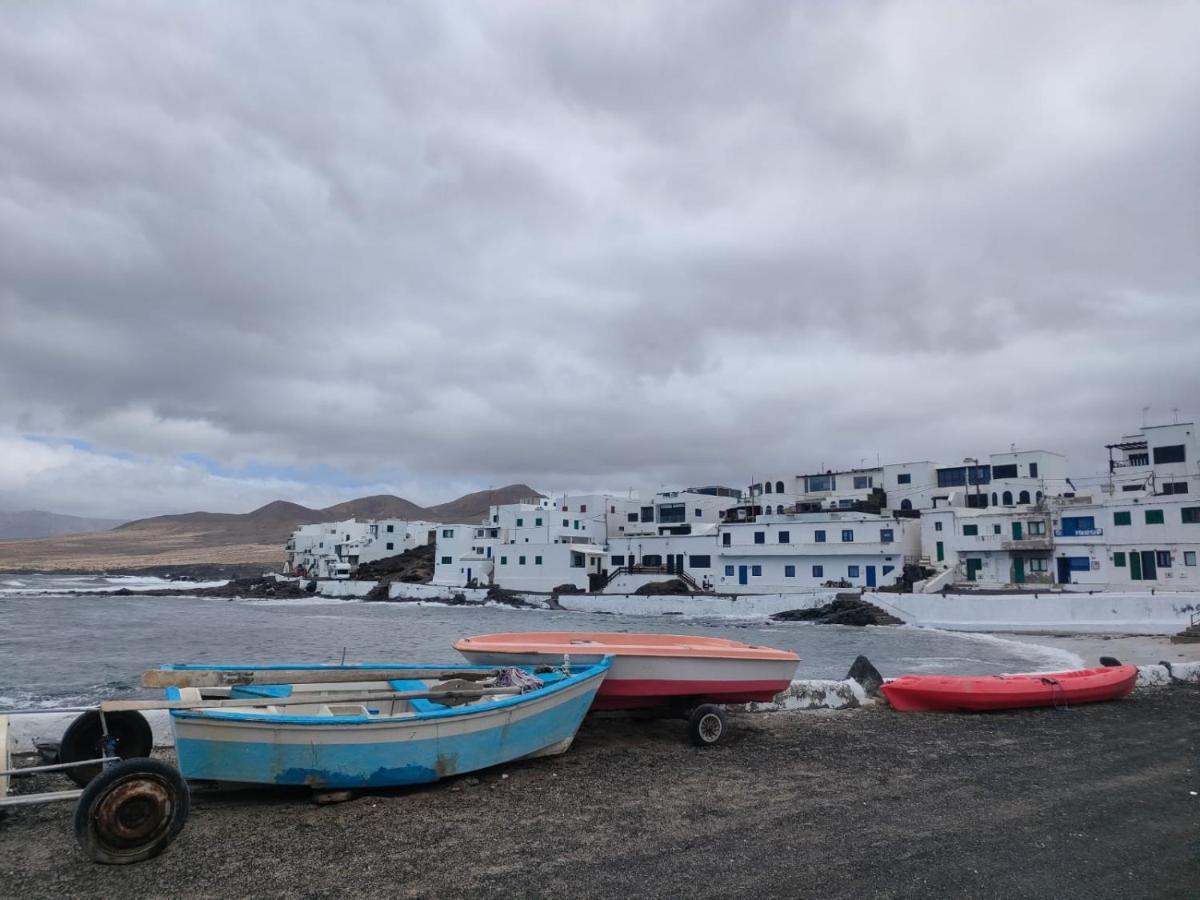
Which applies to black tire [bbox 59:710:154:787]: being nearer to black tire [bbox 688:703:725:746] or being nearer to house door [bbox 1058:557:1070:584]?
black tire [bbox 688:703:725:746]

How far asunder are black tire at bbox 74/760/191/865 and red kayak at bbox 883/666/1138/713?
10701mm

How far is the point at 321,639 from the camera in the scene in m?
40.8

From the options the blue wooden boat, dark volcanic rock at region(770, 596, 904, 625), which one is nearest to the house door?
dark volcanic rock at region(770, 596, 904, 625)

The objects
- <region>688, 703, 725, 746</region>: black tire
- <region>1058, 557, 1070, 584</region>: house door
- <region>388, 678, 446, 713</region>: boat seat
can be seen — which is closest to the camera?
<region>388, 678, 446, 713</region>: boat seat

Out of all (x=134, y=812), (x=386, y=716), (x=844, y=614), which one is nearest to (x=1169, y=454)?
(x=844, y=614)

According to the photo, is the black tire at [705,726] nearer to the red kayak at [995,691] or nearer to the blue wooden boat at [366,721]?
the blue wooden boat at [366,721]

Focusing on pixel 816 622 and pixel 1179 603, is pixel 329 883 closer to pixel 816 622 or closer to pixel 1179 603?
pixel 1179 603

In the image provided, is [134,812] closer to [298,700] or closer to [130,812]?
[130,812]

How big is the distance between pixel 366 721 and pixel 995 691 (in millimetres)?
10246

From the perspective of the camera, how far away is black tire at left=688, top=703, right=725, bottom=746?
394 inches

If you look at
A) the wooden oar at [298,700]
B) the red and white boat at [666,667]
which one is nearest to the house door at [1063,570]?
the red and white boat at [666,667]

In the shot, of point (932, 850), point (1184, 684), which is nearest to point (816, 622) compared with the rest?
point (1184, 684)

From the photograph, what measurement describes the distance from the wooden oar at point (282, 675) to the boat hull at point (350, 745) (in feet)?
4.28

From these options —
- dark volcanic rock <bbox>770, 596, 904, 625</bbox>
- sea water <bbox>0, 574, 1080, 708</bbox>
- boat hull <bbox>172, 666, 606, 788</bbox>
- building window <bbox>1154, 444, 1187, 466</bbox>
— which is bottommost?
sea water <bbox>0, 574, 1080, 708</bbox>
